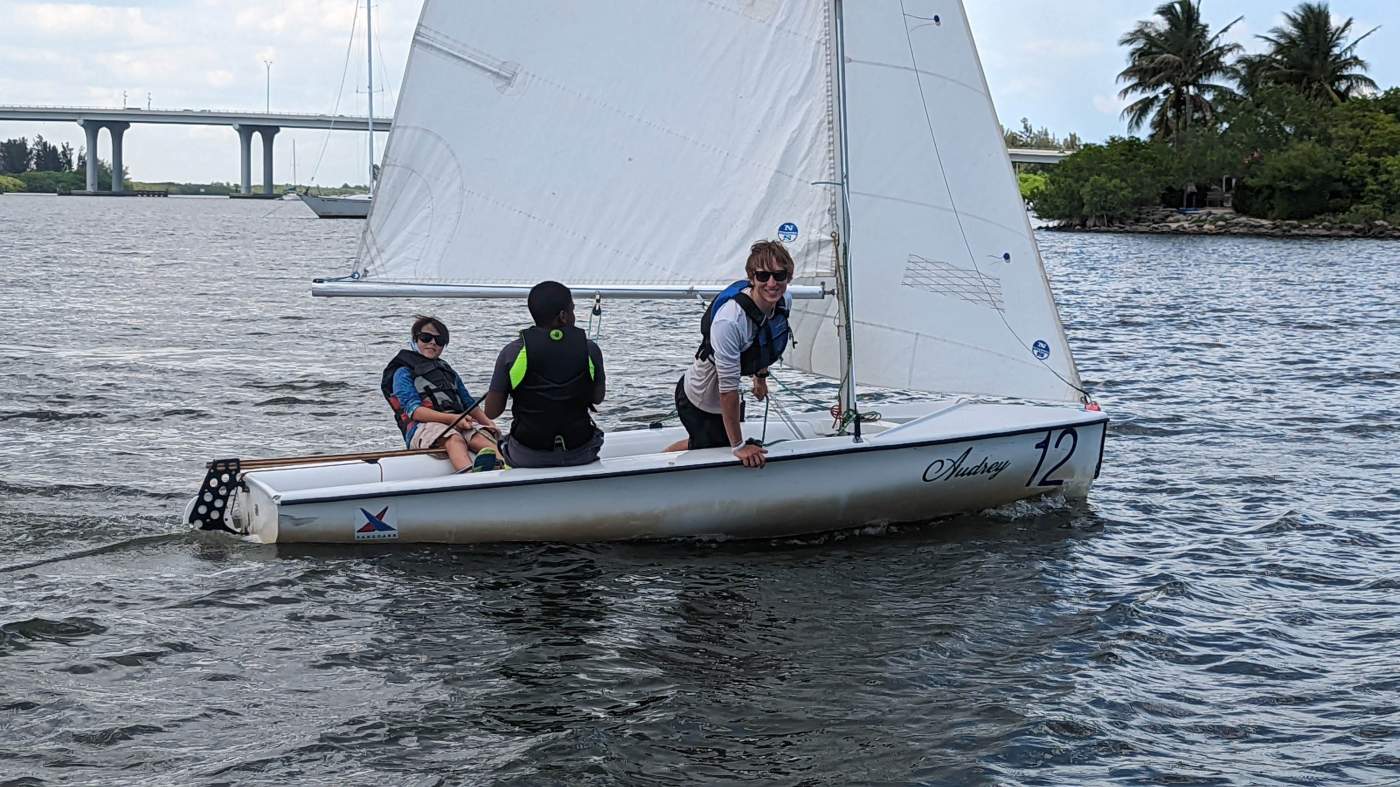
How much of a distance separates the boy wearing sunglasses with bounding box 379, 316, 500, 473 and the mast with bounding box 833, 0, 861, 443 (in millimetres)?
2357

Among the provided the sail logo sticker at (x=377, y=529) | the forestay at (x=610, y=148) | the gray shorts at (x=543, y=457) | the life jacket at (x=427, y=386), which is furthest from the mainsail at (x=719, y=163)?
the sail logo sticker at (x=377, y=529)

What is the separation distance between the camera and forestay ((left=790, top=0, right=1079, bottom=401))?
9.20m

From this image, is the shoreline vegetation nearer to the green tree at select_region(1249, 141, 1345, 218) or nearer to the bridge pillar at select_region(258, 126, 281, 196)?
the green tree at select_region(1249, 141, 1345, 218)

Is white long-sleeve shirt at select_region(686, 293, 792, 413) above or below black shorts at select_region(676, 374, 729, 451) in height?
above

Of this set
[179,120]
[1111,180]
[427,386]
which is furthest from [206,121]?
[427,386]

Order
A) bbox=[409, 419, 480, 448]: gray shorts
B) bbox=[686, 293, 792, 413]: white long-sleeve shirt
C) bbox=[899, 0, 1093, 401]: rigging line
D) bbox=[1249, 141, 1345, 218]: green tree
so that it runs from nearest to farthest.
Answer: bbox=[686, 293, 792, 413]: white long-sleeve shirt < bbox=[899, 0, 1093, 401]: rigging line < bbox=[409, 419, 480, 448]: gray shorts < bbox=[1249, 141, 1345, 218]: green tree

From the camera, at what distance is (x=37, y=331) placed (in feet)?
73.6

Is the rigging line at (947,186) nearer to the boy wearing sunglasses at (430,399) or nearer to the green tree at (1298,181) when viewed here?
the boy wearing sunglasses at (430,399)

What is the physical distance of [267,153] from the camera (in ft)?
405

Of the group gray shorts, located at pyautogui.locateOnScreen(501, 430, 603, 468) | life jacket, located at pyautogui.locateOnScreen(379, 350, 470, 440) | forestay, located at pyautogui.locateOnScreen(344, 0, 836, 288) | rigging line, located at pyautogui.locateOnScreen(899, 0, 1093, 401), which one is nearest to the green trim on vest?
gray shorts, located at pyautogui.locateOnScreen(501, 430, 603, 468)

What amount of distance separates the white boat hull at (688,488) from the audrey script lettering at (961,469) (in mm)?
11

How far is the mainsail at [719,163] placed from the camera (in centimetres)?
884

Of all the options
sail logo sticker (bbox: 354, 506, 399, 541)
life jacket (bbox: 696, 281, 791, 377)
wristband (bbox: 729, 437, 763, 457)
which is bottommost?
sail logo sticker (bbox: 354, 506, 399, 541)

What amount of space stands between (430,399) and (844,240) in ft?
9.82
